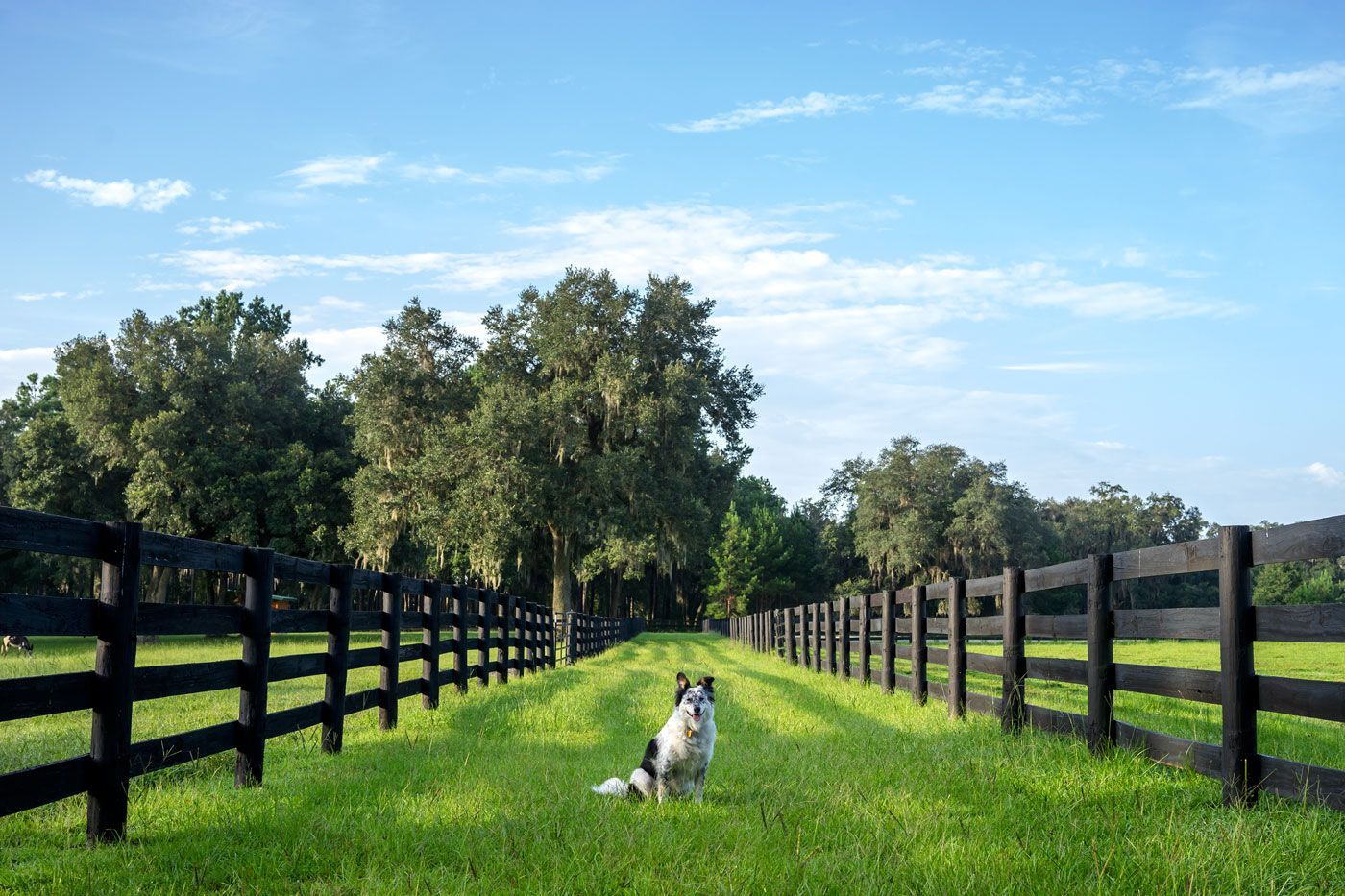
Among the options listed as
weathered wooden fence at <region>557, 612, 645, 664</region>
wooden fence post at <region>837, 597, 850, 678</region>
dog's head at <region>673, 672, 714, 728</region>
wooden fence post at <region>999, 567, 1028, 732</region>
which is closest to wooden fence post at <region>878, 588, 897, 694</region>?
wooden fence post at <region>837, 597, 850, 678</region>

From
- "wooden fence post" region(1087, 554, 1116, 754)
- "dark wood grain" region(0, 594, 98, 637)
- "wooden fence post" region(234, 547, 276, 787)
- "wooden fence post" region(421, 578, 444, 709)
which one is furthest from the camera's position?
"wooden fence post" region(421, 578, 444, 709)

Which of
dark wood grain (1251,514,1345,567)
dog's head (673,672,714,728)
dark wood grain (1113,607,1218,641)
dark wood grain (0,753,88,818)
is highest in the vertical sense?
dark wood grain (1251,514,1345,567)

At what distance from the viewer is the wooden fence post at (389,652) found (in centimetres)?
1009

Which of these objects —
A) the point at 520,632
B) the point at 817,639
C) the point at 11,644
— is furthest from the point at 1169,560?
the point at 11,644

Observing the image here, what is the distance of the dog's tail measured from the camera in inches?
235

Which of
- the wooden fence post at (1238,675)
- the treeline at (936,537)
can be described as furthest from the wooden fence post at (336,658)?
the treeline at (936,537)

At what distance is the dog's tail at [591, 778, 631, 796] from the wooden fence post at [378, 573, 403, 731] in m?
4.45

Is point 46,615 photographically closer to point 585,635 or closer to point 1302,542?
point 1302,542

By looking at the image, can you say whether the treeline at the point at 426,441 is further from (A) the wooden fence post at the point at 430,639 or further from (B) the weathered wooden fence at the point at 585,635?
→ (A) the wooden fence post at the point at 430,639

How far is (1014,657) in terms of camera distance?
9.00 meters

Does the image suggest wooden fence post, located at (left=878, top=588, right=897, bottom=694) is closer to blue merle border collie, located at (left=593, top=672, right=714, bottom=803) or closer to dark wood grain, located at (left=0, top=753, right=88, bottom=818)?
blue merle border collie, located at (left=593, top=672, right=714, bottom=803)

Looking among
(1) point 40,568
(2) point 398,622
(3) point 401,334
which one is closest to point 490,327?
(3) point 401,334

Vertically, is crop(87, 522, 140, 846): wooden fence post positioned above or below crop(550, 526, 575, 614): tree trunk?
above

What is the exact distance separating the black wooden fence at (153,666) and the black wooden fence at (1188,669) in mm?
5397
